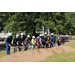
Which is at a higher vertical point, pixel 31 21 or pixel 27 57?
pixel 31 21

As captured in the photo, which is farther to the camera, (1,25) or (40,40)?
(1,25)

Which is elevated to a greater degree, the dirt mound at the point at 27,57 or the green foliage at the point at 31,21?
the green foliage at the point at 31,21

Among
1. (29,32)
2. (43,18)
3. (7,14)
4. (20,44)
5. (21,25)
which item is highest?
(7,14)

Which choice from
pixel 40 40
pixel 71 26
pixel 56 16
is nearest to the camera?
pixel 40 40

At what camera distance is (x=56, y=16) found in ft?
61.5

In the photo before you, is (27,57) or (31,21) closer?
(27,57)

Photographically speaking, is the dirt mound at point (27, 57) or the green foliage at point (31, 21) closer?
the dirt mound at point (27, 57)

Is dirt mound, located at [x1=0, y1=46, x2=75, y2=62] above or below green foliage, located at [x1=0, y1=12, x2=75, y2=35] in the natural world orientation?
below

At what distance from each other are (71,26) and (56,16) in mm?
7583

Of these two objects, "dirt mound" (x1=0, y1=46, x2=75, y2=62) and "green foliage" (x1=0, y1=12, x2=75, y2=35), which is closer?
"dirt mound" (x1=0, y1=46, x2=75, y2=62)

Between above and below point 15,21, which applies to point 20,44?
below

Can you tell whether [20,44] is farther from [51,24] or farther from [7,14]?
[7,14]

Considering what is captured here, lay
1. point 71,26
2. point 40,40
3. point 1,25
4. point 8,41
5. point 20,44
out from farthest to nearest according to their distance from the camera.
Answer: point 71,26 → point 1,25 → point 40,40 → point 20,44 → point 8,41


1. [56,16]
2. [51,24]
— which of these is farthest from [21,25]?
[56,16]
